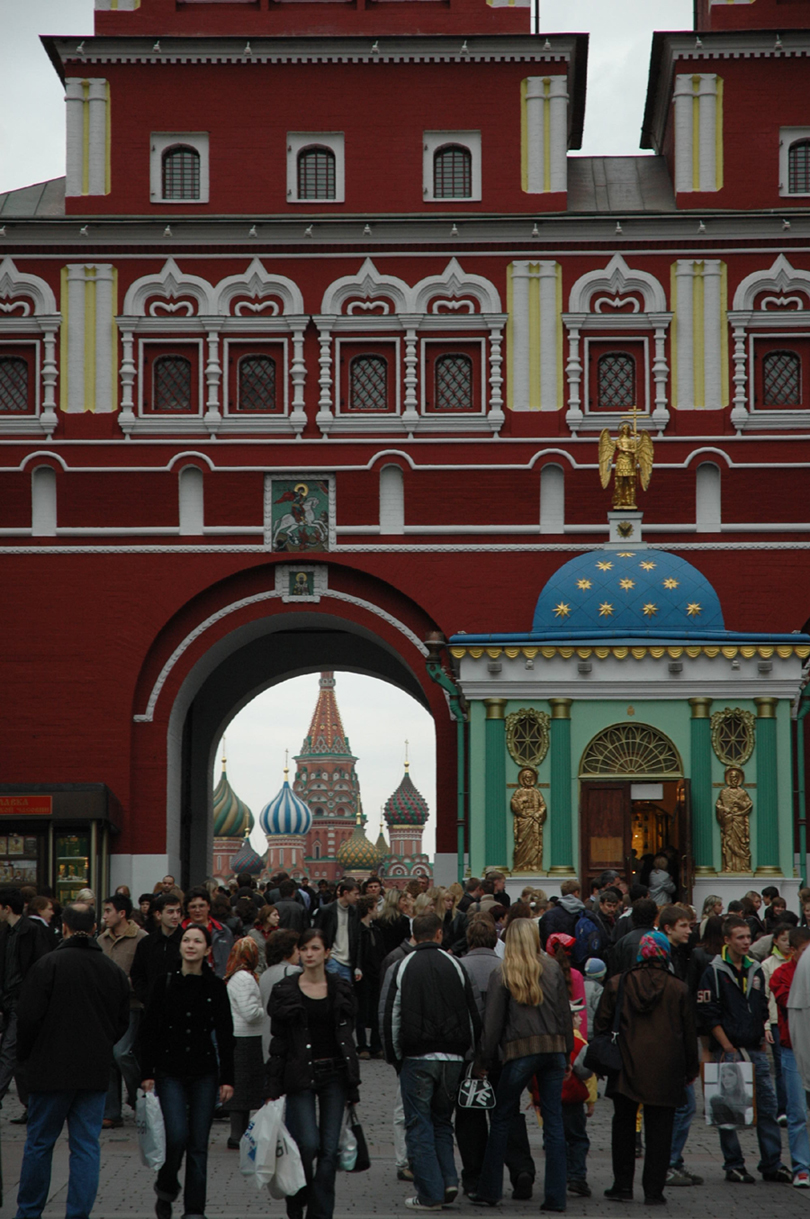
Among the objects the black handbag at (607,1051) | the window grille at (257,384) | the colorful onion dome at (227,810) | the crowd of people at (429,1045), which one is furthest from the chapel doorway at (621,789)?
the colorful onion dome at (227,810)

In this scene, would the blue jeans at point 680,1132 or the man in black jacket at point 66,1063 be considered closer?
the man in black jacket at point 66,1063

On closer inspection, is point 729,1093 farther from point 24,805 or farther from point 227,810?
point 227,810

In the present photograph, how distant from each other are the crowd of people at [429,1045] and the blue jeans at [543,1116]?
0.4 inches

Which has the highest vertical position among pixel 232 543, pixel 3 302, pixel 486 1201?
pixel 3 302

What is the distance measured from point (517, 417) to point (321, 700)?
3049 inches

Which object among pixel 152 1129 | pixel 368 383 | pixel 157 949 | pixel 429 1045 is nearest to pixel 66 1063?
pixel 152 1129

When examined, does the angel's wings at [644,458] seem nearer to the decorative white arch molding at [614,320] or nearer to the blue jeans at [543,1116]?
the decorative white arch molding at [614,320]

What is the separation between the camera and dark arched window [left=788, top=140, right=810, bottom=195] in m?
27.8

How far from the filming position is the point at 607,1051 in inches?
420

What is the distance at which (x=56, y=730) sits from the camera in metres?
26.4

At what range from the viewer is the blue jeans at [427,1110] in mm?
10367

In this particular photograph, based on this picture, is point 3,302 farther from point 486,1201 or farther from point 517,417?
point 486,1201

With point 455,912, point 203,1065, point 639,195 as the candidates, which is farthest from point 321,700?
point 203,1065

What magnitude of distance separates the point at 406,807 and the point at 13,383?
63425 millimetres
